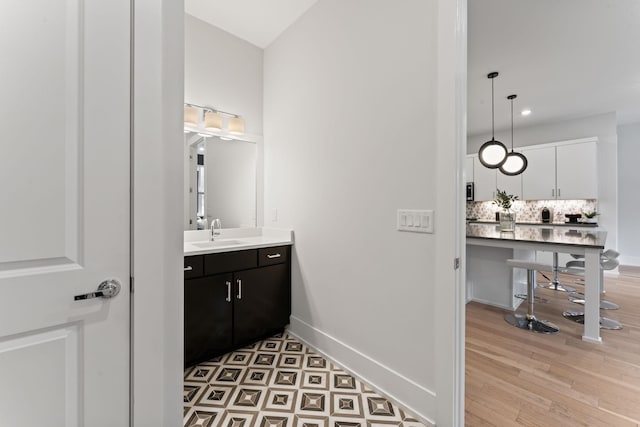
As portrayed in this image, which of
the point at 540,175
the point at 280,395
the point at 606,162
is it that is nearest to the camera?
the point at 280,395

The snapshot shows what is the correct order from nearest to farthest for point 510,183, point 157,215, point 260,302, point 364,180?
point 157,215
point 364,180
point 260,302
point 510,183

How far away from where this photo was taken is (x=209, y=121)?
2508mm

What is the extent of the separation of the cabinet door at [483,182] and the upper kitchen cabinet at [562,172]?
1.81 feet

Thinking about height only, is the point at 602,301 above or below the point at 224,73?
below

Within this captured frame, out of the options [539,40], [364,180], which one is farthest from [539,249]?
[364,180]

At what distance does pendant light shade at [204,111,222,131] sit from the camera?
8.23ft

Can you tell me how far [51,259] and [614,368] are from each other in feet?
11.3

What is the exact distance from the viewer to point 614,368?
2.06 m

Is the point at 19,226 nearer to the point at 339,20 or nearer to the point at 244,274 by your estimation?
the point at 244,274

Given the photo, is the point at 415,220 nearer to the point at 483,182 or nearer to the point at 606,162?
the point at 483,182

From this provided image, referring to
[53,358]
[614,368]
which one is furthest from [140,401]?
[614,368]

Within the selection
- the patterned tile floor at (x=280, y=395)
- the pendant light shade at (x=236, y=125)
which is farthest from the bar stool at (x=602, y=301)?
the pendant light shade at (x=236, y=125)

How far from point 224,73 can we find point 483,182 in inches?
223

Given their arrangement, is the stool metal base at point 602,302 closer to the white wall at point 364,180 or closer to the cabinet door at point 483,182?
the cabinet door at point 483,182
